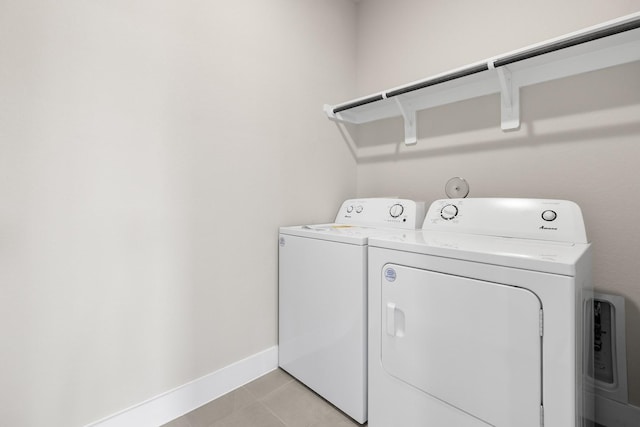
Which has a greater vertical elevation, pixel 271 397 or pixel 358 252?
pixel 358 252

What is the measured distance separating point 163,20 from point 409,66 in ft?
4.54

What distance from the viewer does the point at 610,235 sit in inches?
46.1

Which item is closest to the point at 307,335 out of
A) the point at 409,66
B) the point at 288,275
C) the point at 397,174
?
the point at 288,275

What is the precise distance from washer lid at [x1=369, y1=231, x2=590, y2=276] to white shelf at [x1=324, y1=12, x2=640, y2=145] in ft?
2.38

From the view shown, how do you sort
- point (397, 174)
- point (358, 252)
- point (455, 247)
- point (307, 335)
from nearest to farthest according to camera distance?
point (455, 247) < point (358, 252) < point (307, 335) < point (397, 174)

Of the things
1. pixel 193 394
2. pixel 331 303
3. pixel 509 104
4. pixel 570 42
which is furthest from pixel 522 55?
pixel 193 394

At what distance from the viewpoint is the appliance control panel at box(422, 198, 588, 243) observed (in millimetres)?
1032

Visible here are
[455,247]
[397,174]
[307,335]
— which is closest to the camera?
[455,247]

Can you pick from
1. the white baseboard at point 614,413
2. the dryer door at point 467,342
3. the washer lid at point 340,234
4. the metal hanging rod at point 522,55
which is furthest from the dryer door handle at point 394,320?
the metal hanging rod at point 522,55

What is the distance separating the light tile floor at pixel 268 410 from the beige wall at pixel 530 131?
4.12 feet

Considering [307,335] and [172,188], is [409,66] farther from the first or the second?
[307,335]

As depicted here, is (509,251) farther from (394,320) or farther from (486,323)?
(394,320)

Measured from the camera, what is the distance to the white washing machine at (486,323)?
713mm

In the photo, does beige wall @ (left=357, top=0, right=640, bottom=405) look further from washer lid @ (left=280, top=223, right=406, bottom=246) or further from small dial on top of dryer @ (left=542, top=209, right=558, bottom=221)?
washer lid @ (left=280, top=223, right=406, bottom=246)
